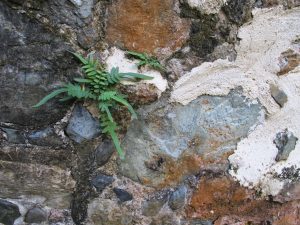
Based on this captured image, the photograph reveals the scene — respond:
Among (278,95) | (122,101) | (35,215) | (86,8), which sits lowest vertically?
(35,215)

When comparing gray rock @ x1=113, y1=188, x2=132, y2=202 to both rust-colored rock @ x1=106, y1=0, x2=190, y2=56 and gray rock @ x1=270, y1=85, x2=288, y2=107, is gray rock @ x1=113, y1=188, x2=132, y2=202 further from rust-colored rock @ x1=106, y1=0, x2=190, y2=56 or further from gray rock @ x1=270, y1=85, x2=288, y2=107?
gray rock @ x1=270, y1=85, x2=288, y2=107

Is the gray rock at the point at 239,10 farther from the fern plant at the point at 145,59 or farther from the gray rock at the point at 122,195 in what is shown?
the gray rock at the point at 122,195

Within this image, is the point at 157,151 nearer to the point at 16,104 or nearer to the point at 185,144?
the point at 185,144

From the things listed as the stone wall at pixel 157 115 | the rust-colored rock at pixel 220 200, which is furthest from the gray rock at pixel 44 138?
the rust-colored rock at pixel 220 200

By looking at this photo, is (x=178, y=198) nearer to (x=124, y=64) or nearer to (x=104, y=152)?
(x=104, y=152)

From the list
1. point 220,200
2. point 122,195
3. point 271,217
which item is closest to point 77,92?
point 122,195

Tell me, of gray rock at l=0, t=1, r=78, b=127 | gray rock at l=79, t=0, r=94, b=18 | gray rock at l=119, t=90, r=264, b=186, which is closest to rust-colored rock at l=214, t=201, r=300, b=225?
gray rock at l=119, t=90, r=264, b=186

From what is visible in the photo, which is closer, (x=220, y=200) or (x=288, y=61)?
(x=288, y=61)
